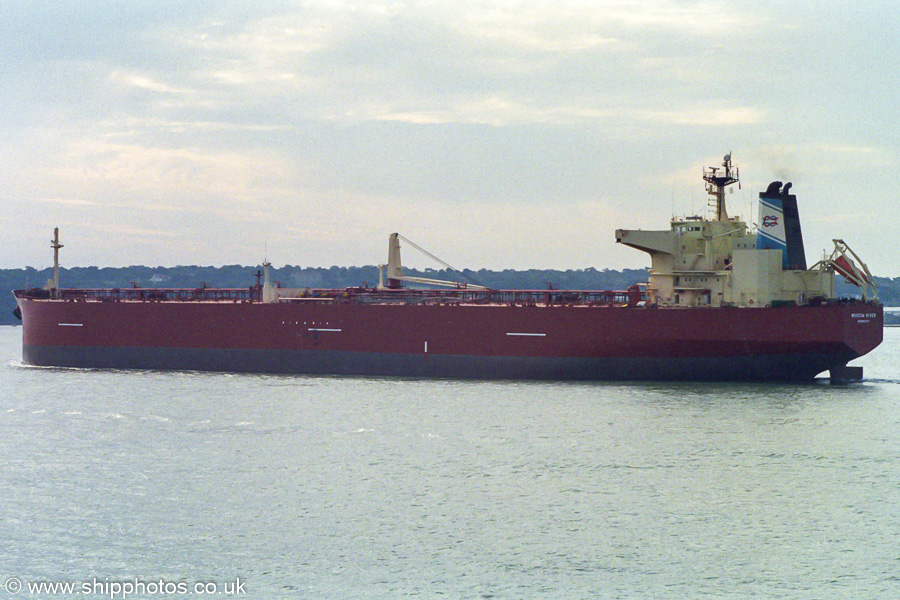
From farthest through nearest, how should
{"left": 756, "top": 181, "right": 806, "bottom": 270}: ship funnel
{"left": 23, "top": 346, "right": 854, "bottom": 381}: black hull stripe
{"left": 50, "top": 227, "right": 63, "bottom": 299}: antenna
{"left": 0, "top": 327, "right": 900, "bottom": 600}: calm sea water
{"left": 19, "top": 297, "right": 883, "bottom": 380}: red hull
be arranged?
{"left": 50, "top": 227, "right": 63, "bottom": 299}: antenna → {"left": 756, "top": 181, "right": 806, "bottom": 270}: ship funnel → {"left": 23, "top": 346, "right": 854, "bottom": 381}: black hull stripe → {"left": 19, "top": 297, "right": 883, "bottom": 380}: red hull → {"left": 0, "top": 327, "right": 900, "bottom": 600}: calm sea water

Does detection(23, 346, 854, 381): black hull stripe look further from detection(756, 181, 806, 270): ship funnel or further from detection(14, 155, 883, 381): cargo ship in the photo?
detection(756, 181, 806, 270): ship funnel

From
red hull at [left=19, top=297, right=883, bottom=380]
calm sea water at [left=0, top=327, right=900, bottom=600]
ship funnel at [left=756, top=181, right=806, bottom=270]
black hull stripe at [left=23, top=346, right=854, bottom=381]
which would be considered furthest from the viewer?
ship funnel at [left=756, top=181, right=806, bottom=270]

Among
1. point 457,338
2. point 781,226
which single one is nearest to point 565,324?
point 457,338

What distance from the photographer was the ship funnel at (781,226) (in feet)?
104

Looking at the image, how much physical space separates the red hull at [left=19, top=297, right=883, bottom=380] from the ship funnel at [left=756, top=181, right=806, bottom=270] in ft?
7.75

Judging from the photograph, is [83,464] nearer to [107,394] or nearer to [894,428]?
[107,394]

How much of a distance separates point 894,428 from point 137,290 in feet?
99.6

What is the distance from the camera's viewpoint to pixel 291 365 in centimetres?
3647

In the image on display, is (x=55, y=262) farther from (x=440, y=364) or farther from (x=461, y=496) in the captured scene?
(x=461, y=496)

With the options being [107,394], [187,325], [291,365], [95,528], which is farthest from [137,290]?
[95,528]

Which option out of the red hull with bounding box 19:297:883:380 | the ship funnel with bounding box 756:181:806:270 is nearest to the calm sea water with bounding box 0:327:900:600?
the red hull with bounding box 19:297:883:380

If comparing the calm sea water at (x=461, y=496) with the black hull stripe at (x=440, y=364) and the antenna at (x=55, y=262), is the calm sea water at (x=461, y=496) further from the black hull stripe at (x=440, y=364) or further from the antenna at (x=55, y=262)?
the antenna at (x=55, y=262)

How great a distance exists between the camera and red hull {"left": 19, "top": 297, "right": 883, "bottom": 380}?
3017cm

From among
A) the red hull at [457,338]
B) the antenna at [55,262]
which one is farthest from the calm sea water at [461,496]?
the antenna at [55,262]
